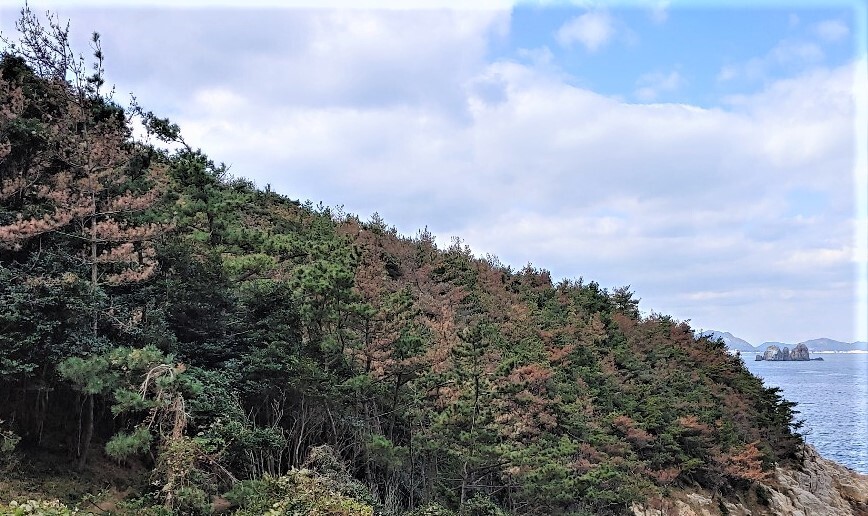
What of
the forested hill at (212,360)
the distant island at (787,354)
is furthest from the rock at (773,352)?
the forested hill at (212,360)

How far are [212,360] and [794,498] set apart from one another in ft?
107

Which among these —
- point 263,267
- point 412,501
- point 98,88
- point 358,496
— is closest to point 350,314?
point 263,267

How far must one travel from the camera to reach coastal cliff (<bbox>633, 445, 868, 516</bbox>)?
85.3ft

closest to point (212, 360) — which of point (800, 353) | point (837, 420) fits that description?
point (837, 420)

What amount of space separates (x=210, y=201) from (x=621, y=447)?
681 inches

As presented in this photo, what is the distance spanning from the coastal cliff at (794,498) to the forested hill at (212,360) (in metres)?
7.61

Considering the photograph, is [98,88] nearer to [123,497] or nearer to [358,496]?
[123,497]

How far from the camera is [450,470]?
54.1 ft

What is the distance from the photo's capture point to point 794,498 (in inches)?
1247

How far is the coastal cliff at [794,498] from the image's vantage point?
85.3 feet

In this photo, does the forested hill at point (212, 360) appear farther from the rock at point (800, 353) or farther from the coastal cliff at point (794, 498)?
the rock at point (800, 353)

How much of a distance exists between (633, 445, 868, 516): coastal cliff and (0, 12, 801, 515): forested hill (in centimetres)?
761

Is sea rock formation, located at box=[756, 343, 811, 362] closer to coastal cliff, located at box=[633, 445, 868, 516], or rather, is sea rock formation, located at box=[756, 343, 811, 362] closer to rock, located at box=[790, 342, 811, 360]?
rock, located at box=[790, 342, 811, 360]

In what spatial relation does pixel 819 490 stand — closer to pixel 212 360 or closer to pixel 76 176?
pixel 212 360
